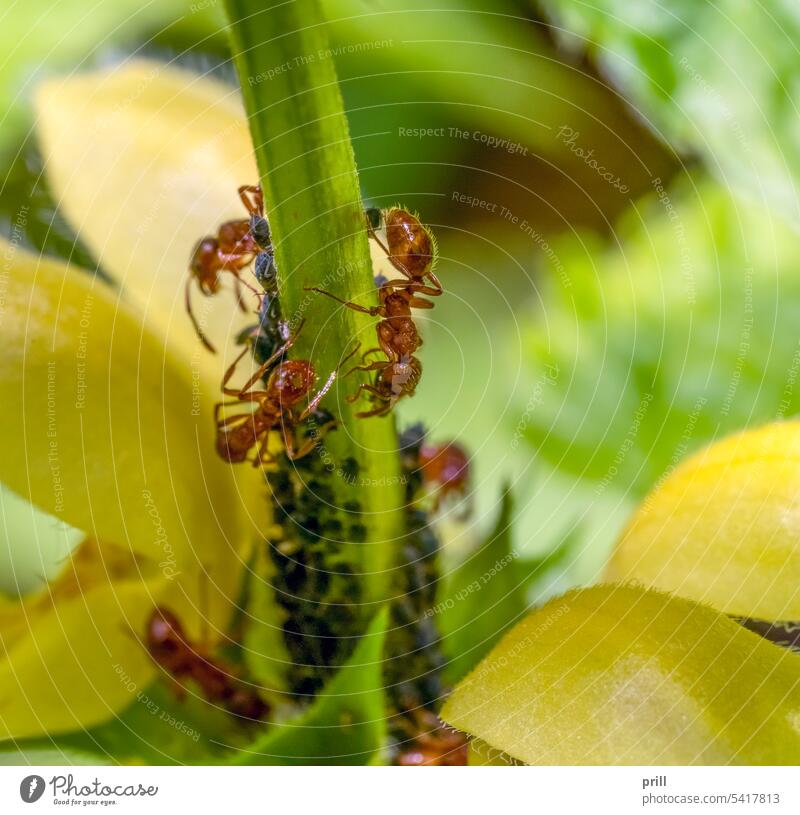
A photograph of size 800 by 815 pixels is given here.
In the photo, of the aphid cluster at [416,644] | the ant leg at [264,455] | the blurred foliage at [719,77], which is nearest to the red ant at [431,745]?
the aphid cluster at [416,644]

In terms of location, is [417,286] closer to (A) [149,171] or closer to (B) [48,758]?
(A) [149,171]

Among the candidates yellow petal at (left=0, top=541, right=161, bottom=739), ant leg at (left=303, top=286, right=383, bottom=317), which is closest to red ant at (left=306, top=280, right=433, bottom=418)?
ant leg at (left=303, top=286, right=383, bottom=317)

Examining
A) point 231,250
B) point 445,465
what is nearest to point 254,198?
point 231,250

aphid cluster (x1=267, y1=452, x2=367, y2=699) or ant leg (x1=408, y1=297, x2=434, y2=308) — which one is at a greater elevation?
ant leg (x1=408, y1=297, x2=434, y2=308)

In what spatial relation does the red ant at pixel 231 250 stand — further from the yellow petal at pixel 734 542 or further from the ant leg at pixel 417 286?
the yellow petal at pixel 734 542

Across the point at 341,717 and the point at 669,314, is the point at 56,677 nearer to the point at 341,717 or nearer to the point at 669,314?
the point at 341,717

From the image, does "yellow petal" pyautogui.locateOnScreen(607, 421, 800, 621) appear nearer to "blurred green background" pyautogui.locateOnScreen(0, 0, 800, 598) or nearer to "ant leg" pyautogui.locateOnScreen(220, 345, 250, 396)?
"blurred green background" pyautogui.locateOnScreen(0, 0, 800, 598)
